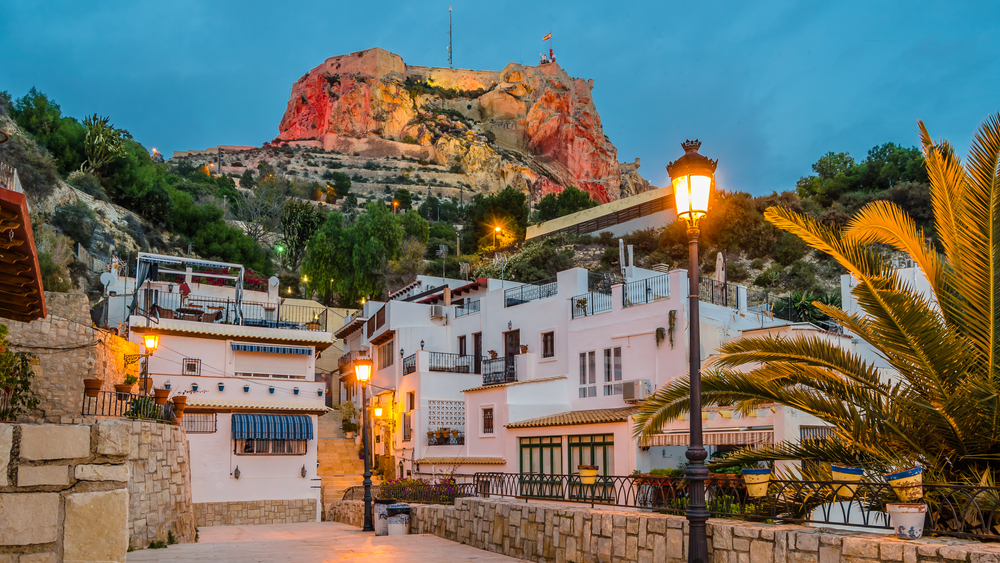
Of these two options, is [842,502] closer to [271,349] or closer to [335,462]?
[271,349]

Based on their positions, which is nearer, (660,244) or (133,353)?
(133,353)

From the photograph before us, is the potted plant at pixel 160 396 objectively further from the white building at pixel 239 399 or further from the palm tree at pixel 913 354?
the palm tree at pixel 913 354

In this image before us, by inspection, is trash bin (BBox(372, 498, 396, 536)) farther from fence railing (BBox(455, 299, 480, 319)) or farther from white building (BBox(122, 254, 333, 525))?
fence railing (BBox(455, 299, 480, 319))

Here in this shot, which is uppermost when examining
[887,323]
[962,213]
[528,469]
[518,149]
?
[518,149]

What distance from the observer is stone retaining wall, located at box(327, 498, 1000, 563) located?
7219 mm

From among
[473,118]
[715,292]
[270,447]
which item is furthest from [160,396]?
[473,118]

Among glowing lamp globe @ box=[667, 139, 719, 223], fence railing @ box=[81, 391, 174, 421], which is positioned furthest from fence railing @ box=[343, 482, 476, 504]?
glowing lamp globe @ box=[667, 139, 719, 223]

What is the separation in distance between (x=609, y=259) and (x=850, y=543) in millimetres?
39943

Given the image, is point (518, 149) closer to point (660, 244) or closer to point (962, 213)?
point (660, 244)

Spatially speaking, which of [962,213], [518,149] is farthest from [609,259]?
[518,149]

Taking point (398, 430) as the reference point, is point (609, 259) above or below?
above

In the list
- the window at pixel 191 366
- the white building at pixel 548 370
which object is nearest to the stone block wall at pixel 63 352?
the window at pixel 191 366

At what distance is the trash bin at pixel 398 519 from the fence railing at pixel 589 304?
9.60 metres

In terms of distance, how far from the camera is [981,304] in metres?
8.23
